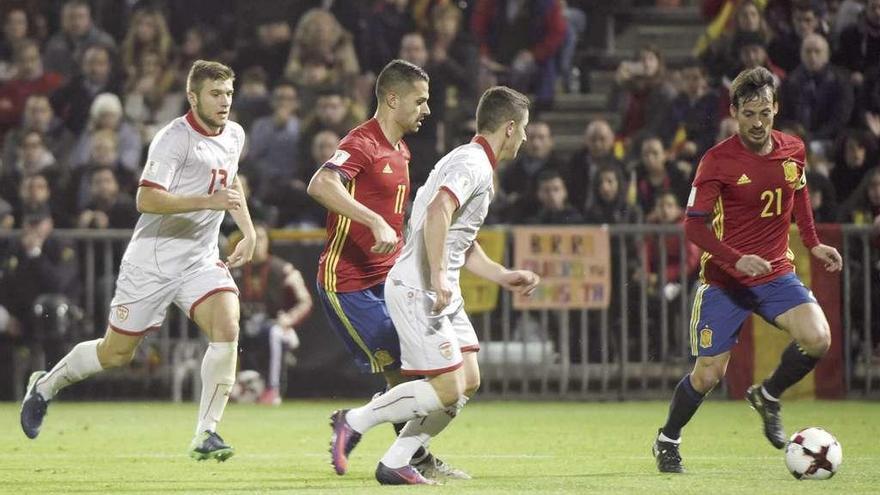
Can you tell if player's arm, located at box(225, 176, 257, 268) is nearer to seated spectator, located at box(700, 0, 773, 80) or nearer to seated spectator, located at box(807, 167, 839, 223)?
seated spectator, located at box(807, 167, 839, 223)

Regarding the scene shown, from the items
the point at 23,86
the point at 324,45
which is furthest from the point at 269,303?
the point at 23,86

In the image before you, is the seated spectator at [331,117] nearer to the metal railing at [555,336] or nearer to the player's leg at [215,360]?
the metal railing at [555,336]

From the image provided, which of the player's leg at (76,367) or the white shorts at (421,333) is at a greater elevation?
the white shorts at (421,333)

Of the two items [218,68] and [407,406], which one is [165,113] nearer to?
[218,68]

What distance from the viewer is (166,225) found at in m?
10.4

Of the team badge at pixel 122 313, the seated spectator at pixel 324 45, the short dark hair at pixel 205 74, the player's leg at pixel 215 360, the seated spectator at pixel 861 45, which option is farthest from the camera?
the seated spectator at pixel 324 45

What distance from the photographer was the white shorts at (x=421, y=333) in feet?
29.0

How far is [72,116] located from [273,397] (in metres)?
5.39

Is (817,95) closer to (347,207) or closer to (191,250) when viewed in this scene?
(191,250)

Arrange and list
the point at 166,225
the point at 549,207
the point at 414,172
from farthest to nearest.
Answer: the point at 414,172
the point at 549,207
the point at 166,225

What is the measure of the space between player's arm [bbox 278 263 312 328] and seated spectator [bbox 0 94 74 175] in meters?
4.34

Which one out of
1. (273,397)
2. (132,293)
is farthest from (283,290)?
(132,293)

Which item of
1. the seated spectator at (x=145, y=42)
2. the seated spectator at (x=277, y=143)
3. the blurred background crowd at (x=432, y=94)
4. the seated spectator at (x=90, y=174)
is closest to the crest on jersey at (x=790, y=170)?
the blurred background crowd at (x=432, y=94)

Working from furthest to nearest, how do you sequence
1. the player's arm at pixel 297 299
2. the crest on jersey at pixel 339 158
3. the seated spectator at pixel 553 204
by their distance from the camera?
the seated spectator at pixel 553 204
the player's arm at pixel 297 299
the crest on jersey at pixel 339 158
